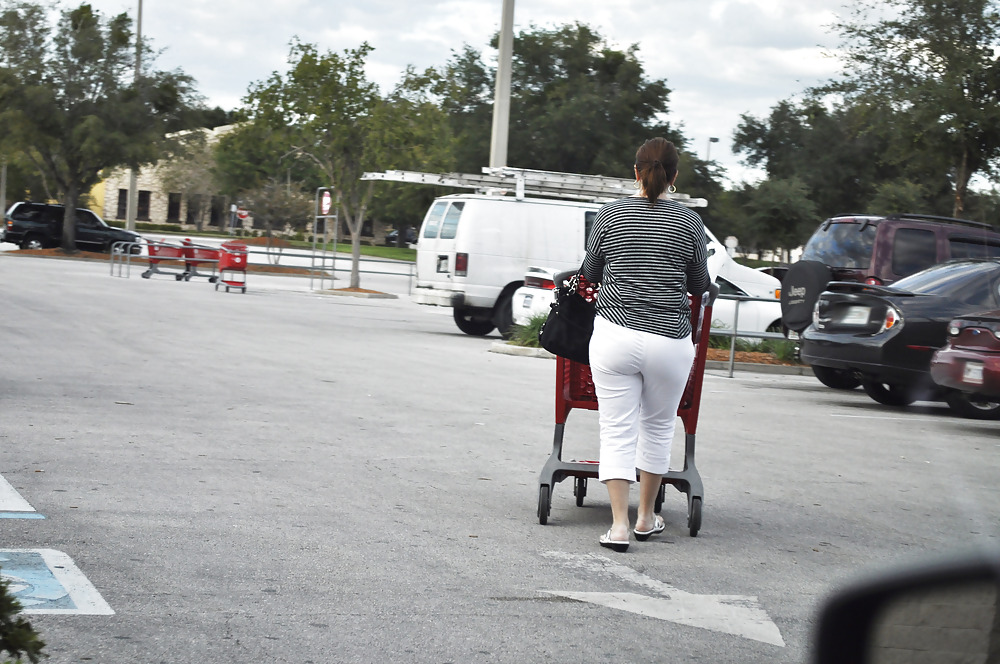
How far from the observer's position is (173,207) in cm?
10712

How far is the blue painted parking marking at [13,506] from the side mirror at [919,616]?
15.9 ft

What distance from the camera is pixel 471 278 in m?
20.5

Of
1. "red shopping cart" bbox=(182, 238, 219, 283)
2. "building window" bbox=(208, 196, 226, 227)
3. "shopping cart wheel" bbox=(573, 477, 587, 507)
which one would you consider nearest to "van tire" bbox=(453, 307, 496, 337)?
"red shopping cart" bbox=(182, 238, 219, 283)

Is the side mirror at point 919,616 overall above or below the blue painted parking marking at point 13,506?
above

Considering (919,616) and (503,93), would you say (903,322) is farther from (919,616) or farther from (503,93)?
(503,93)

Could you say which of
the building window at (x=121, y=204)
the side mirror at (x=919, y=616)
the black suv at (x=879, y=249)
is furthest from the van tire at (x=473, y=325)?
the building window at (x=121, y=204)

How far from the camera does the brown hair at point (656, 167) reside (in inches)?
237

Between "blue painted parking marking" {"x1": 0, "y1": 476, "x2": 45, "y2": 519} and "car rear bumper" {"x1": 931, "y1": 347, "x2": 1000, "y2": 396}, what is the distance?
27.8 ft

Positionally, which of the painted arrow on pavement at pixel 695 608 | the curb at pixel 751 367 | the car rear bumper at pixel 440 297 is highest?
the car rear bumper at pixel 440 297

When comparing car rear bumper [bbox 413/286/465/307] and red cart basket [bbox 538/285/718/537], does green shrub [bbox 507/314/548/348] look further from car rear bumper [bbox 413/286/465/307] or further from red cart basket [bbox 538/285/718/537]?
red cart basket [bbox 538/285/718/537]

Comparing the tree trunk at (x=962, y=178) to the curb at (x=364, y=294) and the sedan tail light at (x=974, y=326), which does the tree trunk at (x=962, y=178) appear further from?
A: the sedan tail light at (x=974, y=326)

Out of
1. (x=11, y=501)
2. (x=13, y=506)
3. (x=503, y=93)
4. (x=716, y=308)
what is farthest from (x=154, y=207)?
(x=13, y=506)

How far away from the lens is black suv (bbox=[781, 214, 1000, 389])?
588 inches

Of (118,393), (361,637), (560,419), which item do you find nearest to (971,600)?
(361,637)
